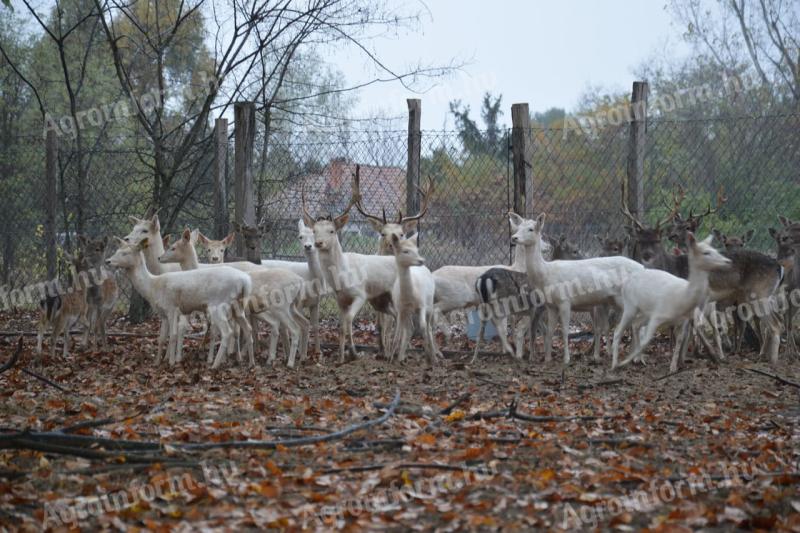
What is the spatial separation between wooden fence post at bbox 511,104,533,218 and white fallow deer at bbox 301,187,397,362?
6.41 ft

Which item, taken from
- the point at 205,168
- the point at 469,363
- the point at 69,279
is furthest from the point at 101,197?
the point at 469,363

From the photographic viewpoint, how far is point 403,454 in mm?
5609

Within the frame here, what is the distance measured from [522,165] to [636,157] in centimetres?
125

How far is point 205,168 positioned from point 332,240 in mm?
4069

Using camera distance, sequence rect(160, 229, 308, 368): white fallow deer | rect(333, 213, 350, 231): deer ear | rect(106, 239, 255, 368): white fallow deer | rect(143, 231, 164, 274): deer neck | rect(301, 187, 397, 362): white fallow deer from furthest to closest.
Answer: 1. rect(143, 231, 164, 274): deer neck
2. rect(333, 213, 350, 231): deer ear
3. rect(301, 187, 397, 362): white fallow deer
4. rect(160, 229, 308, 368): white fallow deer
5. rect(106, 239, 255, 368): white fallow deer

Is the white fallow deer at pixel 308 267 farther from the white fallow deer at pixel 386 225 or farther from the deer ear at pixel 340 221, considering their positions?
the white fallow deer at pixel 386 225

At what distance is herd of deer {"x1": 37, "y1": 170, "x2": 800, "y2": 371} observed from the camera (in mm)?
9344

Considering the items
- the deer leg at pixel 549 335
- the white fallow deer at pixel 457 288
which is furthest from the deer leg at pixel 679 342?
the white fallow deer at pixel 457 288

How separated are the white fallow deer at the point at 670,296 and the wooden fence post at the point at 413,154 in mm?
2849

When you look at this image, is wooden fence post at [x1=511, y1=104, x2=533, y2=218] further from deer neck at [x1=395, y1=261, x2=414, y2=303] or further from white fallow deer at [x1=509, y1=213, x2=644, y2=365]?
deer neck at [x1=395, y1=261, x2=414, y2=303]

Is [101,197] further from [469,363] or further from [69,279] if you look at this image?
[469,363]

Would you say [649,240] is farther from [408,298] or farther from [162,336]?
[162,336]

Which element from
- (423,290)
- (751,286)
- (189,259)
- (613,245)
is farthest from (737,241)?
(189,259)

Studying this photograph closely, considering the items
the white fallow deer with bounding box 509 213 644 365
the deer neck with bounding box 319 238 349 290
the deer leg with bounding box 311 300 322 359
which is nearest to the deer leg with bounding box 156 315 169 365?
the deer leg with bounding box 311 300 322 359
